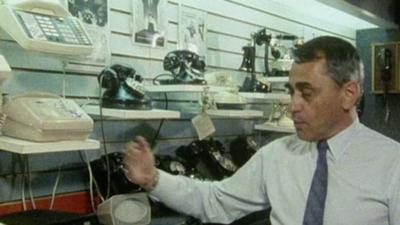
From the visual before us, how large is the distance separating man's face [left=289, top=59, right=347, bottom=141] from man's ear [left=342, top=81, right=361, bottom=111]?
0.02m

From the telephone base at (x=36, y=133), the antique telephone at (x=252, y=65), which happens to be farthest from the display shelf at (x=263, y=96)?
the telephone base at (x=36, y=133)

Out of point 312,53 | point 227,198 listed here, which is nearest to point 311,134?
point 312,53

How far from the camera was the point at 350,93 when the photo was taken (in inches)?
72.3

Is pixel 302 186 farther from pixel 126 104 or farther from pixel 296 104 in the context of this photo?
pixel 126 104

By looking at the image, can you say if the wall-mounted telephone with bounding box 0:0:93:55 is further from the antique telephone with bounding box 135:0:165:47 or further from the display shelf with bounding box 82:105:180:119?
the antique telephone with bounding box 135:0:165:47

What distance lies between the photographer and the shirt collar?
6.16 ft

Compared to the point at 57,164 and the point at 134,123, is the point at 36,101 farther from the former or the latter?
the point at 134,123

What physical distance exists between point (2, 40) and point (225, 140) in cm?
170

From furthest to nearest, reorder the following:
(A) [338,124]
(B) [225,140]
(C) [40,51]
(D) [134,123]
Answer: (B) [225,140], (D) [134,123], (A) [338,124], (C) [40,51]

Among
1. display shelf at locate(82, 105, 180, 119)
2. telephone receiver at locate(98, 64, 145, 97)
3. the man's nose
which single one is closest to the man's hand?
display shelf at locate(82, 105, 180, 119)

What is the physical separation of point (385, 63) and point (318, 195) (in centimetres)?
315

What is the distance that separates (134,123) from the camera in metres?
2.61

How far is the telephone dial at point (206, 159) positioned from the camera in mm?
2732

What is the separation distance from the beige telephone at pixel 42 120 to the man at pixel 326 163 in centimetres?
20
